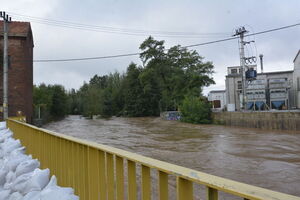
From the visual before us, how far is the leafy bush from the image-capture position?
25141mm

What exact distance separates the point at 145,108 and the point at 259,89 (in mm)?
23648

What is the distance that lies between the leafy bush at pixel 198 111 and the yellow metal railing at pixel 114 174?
21.6 metres

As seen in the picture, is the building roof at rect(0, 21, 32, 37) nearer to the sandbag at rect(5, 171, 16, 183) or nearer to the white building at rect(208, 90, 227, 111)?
the sandbag at rect(5, 171, 16, 183)

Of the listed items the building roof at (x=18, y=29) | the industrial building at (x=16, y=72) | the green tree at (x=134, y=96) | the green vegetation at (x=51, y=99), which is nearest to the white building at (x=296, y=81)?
the green tree at (x=134, y=96)

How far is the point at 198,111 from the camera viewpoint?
83.6 ft

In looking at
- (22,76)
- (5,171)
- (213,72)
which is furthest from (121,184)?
(213,72)

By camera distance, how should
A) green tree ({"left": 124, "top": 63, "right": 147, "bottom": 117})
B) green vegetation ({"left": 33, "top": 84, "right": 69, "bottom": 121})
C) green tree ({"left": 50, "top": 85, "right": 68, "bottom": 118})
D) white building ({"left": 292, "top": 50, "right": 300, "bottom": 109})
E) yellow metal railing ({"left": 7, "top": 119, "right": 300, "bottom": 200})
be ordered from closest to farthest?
yellow metal railing ({"left": 7, "top": 119, "right": 300, "bottom": 200})
white building ({"left": 292, "top": 50, "right": 300, "bottom": 109})
green vegetation ({"left": 33, "top": 84, "right": 69, "bottom": 121})
green tree ({"left": 50, "top": 85, "right": 68, "bottom": 118})
green tree ({"left": 124, "top": 63, "right": 147, "bottom": 117})

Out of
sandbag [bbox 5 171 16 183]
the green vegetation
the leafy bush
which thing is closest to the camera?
sandbag [bbox 5 171 16 183]

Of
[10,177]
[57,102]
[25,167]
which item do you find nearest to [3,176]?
[10,177]

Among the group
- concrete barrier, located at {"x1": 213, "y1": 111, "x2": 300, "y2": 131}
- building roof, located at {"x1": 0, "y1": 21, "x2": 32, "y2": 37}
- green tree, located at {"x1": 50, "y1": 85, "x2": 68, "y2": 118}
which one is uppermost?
building roof, located at {"x1": 0, "y1": 21, "x2": 32, "y2": 37}

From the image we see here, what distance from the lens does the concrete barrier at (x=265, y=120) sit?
17.2 m

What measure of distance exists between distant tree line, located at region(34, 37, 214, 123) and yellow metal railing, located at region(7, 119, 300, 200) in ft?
77.5

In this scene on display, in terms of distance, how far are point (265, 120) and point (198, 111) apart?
24.5 ft

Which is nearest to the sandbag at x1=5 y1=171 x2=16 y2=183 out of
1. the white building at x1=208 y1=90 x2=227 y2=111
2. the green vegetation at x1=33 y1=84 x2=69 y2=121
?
the green vegetation at x1=33 y1=84 x2=69 y2=121
